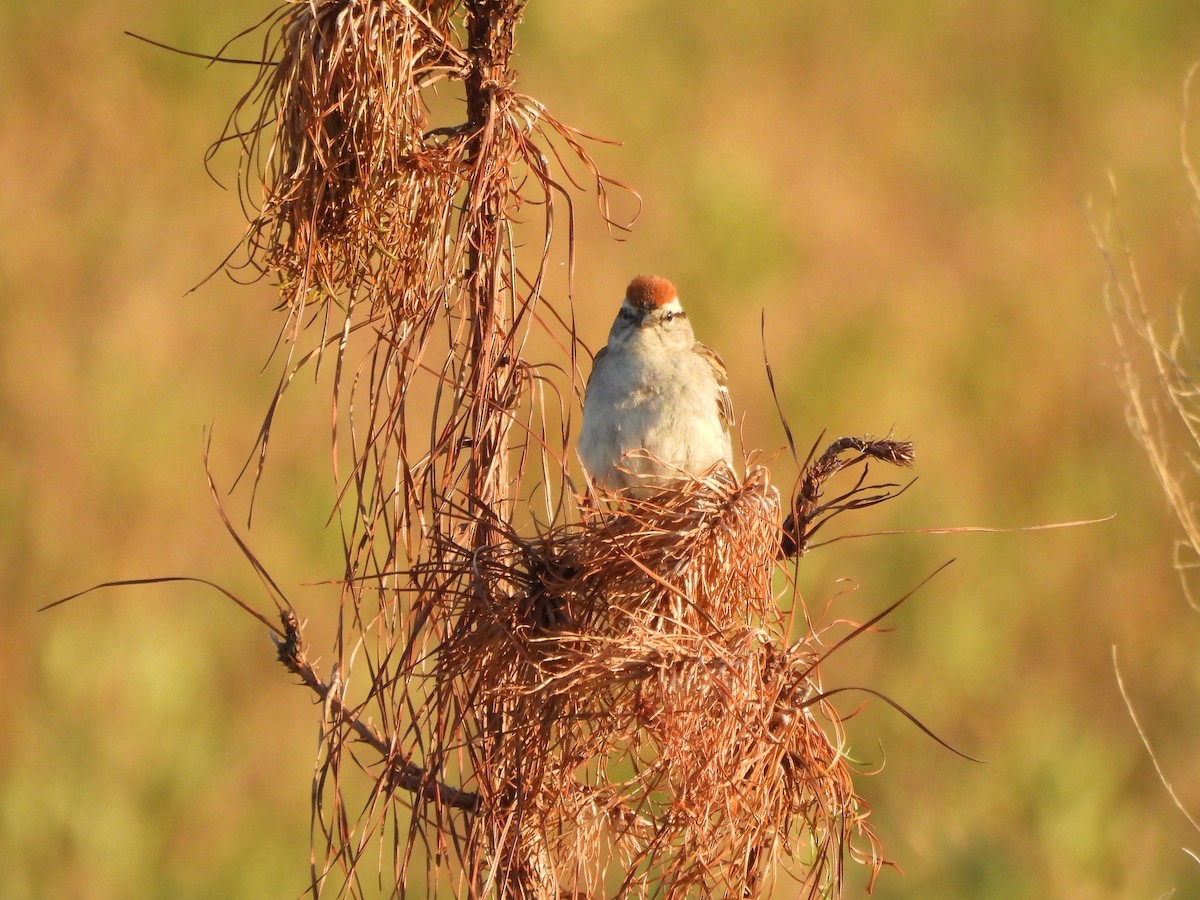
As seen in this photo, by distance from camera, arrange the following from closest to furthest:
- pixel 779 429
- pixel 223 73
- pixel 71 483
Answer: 1. pixel 71 483
2. pixel 779 429
3. pixel 223 73

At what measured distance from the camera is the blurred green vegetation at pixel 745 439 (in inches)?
247

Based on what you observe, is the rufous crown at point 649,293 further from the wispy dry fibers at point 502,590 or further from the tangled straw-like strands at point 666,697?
the tangled straw-like strands at point 666,697

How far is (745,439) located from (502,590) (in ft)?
16.9

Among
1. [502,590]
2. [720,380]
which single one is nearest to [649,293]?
[720,380]

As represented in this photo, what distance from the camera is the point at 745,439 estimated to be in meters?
7.43

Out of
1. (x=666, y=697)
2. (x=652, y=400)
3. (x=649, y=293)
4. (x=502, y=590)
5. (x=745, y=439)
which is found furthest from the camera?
(x=745, y=439)

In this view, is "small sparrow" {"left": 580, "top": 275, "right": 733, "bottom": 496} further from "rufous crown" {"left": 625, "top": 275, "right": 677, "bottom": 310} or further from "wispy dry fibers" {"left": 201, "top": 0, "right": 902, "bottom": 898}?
"wispy dry fibers" {"left": 201, "top": 0, "right": 902, "bottom": 898}

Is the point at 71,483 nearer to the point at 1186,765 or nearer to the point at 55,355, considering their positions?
the point at 55,355

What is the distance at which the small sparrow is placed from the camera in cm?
347

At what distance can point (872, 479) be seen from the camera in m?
7.85

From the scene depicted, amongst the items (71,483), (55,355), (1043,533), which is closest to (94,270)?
(55,355)

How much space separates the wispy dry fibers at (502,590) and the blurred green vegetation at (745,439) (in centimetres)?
348

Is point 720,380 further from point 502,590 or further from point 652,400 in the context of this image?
point 502,590

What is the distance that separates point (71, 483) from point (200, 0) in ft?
9.70
